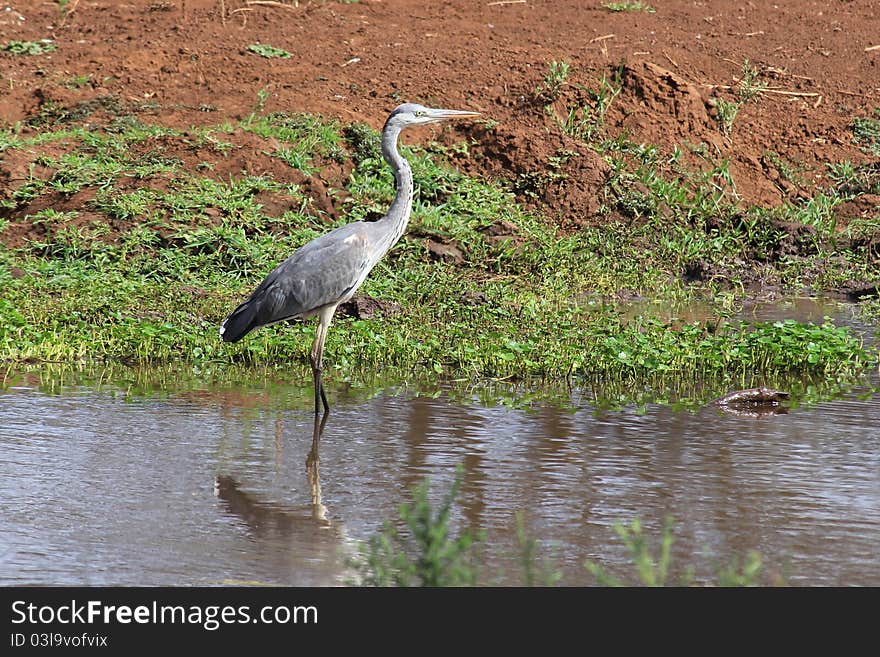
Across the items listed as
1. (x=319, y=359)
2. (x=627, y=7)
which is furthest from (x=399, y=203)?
(x=627, y=7)

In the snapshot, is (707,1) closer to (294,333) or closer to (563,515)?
(294,333)

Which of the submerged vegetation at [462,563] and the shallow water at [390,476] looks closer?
the submerged vegetation at [462,563]

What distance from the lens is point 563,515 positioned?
219 inches

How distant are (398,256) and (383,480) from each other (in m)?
6.73

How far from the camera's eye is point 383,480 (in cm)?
616

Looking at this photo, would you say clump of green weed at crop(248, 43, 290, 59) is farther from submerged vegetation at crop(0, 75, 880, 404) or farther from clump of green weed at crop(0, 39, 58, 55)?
clump of green weed at crop(0, 39, 58, 55)

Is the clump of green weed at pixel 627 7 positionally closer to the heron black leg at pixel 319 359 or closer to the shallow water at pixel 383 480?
the heron black leg at pixel 319 359

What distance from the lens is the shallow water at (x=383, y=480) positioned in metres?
4.96

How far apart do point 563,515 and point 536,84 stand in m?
11.9

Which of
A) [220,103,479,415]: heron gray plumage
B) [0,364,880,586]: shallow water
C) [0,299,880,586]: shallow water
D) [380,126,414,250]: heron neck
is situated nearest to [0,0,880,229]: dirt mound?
[380,126,414,250]: heron neck

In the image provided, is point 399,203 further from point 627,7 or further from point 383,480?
point 627,7

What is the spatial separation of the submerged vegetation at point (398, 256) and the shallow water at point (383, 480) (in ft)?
3.03

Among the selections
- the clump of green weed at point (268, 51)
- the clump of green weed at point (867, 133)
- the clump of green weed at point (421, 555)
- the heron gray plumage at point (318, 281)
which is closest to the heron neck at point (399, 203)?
the heron gray plumage at point (318, 281)
